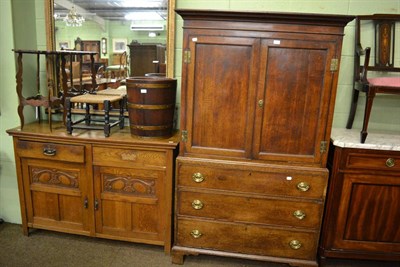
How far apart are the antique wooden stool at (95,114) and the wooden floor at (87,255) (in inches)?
35.9

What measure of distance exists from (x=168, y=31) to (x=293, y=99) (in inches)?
43.5

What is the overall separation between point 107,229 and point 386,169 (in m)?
2.04

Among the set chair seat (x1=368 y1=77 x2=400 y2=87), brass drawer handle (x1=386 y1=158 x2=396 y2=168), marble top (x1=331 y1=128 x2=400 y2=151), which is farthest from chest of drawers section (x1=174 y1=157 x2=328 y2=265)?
chair seat (x1=368 y1=77 x2=400 y2=87)

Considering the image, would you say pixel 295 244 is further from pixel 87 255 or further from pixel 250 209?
pixel 87 255

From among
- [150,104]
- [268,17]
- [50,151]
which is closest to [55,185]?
[50,151]

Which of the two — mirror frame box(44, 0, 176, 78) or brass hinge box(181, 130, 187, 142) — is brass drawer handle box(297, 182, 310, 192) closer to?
brass hinge box(181, 130, 187, 142)

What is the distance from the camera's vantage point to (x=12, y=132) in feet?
7.56

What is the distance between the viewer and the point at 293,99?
6.37ft

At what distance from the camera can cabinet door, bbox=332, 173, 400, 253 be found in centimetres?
209

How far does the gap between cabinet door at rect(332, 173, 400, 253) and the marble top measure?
0.21 metres

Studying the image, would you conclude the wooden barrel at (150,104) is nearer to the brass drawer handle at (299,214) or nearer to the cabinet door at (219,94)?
the cabinet door at (219,94)

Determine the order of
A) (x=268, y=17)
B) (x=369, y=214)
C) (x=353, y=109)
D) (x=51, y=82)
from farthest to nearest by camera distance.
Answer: (x=51, y=82), (x=353, y=109), (x=369, y=214), (x=268, y=17)

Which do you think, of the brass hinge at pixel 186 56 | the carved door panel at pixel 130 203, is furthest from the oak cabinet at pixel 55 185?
the brass hinge at pixel 186 56

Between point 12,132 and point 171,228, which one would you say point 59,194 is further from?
point 171,228
